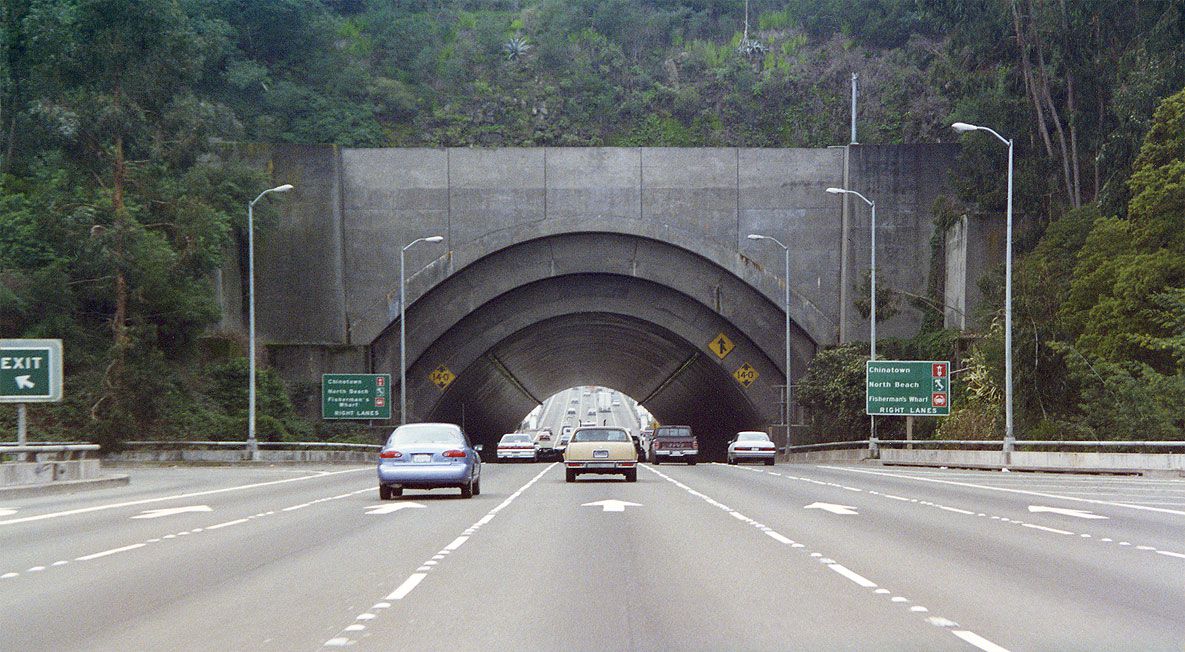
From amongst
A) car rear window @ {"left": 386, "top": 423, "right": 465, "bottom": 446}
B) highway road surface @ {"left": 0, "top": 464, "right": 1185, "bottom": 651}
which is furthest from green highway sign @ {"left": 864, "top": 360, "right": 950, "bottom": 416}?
car rear window @ {"left": 386, "top": 423, "right": 465, "bottom": 446}

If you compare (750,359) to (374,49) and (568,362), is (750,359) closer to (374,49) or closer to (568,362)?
(568,362)

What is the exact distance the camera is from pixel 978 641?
1011 cm

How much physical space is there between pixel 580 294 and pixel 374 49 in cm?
5714

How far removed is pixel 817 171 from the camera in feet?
227

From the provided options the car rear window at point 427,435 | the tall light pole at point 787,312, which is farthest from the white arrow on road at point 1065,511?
the tall light pole at point 787,312

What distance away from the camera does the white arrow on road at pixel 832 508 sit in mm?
24750

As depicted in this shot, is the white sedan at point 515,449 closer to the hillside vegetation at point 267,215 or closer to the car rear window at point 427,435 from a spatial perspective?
the hillside vegetation at point 267,215

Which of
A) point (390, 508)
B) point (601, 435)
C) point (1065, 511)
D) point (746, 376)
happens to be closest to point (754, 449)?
point (746, 376)

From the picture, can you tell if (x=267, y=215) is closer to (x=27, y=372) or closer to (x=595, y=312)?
(x=595, y=312)

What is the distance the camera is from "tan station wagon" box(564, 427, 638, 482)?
123ft

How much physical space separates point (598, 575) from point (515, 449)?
63928 millimetres

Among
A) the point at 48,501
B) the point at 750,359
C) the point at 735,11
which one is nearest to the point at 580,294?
the point at 750,359

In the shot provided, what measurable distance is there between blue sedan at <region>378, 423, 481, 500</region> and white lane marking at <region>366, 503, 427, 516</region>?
1195 millimetres

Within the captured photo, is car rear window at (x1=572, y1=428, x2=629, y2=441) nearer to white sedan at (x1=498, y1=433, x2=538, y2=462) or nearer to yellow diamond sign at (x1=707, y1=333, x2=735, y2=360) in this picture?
yellow diamond sign at (x1=707, y1=333, x2=735, y2=360)
